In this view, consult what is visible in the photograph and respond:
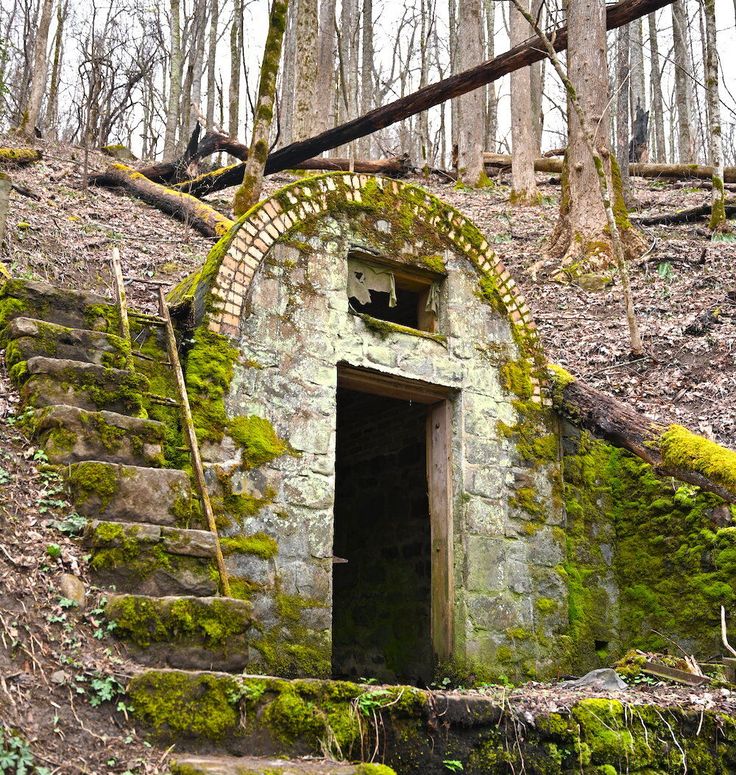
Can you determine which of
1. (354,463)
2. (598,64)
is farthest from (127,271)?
(598,64)

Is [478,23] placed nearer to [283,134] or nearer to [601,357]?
[283,134]

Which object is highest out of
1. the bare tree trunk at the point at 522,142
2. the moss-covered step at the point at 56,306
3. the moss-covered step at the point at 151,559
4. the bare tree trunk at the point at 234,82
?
the bare tree trunk at the point at 234,82

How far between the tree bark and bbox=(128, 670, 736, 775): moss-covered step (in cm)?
789

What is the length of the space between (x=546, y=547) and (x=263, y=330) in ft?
10.3

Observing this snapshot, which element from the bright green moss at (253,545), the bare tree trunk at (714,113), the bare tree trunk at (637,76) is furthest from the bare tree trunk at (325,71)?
the bright green moss at (253,545)

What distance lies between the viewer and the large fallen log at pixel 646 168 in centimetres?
1812

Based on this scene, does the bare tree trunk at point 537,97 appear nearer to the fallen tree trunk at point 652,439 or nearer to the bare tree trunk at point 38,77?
the bare tree trunk at point 38,77

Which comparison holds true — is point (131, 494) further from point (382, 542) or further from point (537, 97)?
point (537, 97)

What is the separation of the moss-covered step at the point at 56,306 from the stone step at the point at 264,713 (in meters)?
2.73

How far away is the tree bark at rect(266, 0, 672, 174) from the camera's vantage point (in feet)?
32.3

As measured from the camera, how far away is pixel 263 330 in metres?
5.78

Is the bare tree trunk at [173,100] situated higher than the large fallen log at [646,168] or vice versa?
the bare tree trunk at [173,100]

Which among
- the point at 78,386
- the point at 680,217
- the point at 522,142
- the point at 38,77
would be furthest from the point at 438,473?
the point at 38,77

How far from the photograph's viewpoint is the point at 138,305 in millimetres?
7902
